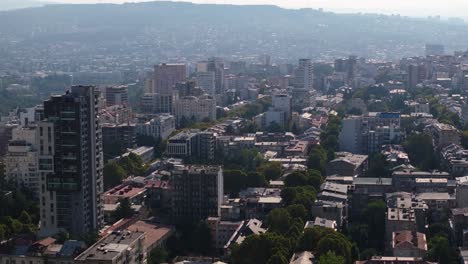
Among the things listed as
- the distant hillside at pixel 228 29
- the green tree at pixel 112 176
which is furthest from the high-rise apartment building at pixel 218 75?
the distant hillside at pixel 228 29

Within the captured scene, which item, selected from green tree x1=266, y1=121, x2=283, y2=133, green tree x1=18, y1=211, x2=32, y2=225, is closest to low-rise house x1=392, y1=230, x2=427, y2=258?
green tree x1=18, y1=211, x2=32, y2=225

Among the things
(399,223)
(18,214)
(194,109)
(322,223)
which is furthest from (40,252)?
(194,109)

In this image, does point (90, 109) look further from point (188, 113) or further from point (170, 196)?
point (188, 113)

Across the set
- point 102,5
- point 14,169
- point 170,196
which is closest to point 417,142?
point 170,196

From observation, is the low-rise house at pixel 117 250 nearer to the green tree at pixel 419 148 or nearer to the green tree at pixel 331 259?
the green tree at pixel 331 259

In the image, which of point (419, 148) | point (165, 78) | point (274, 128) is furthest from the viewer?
point (165, 78)

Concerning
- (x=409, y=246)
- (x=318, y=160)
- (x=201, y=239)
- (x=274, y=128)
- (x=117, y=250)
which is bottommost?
(x=274, y=128)

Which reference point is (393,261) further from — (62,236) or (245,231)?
(62,236)

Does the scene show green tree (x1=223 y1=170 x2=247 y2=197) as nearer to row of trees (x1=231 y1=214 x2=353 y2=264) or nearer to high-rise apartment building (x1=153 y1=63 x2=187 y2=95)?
row of trees (x1=231 y1=214 x2=353 y2=264)
